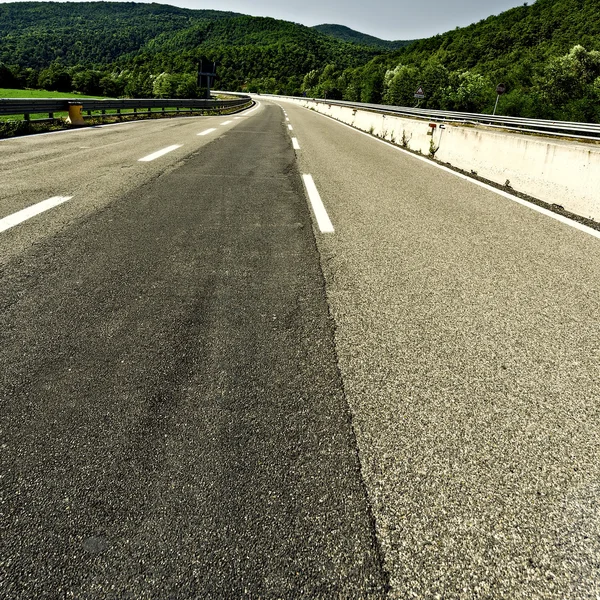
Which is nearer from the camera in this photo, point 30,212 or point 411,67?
point 30,212

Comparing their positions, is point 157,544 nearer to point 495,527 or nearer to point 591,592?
point 495,527

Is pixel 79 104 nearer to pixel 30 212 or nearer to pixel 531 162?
pixel 30 212

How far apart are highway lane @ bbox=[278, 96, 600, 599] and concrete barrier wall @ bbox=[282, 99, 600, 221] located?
1693 millimetres

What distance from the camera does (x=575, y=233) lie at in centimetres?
498

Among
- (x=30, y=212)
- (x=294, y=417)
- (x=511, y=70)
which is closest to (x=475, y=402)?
(x=294, y=417)

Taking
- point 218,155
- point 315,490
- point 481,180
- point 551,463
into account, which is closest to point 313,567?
point 315,490

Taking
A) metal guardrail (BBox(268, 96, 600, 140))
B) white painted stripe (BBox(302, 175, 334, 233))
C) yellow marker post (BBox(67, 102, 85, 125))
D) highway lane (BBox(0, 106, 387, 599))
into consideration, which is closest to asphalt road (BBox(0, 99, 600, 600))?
highway lane (BBox(0, 106, 387, 599))

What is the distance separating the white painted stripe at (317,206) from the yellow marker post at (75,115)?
13.3 m

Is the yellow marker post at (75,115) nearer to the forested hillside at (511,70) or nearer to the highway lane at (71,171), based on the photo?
the highway lane at (71,171)

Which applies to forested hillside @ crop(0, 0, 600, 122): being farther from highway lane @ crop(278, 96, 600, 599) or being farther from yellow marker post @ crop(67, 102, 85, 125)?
highway lane @ crop(278, 96, 600, 599)

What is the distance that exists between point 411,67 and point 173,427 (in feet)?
345

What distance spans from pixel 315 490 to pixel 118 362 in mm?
1353

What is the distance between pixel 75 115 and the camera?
53.0ft

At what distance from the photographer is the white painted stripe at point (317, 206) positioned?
4.88 meters
